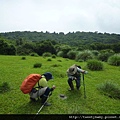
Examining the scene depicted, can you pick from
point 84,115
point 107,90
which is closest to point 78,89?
point 107,90

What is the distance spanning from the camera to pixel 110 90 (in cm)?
838

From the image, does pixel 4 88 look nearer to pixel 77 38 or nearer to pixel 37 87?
pixel 37 87

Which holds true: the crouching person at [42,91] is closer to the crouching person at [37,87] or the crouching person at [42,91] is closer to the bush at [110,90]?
the crouching person at [37,87]

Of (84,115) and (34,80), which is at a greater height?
(34,80)

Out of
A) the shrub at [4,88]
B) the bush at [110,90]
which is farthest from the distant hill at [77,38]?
the shrub at [4,88]

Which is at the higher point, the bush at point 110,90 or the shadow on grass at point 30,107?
the shadow on grass at point 30,107

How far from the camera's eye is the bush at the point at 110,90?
26.0 feet

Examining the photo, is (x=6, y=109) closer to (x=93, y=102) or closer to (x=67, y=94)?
(x=67, y=94)

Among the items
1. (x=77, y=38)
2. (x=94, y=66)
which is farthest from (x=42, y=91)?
(x=77, y=38)

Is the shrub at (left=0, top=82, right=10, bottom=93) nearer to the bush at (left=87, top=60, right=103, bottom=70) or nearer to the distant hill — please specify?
the bush at (left=87, top=60, right=103, bottom=70)

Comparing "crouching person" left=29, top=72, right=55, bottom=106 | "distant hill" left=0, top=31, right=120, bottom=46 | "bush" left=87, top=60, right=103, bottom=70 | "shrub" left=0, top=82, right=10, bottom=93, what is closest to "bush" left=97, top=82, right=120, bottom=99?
"crouching person" left=29, top=72, right=55, bottom=106

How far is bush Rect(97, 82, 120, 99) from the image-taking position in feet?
26.0

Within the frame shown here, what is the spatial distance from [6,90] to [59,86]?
276 cm

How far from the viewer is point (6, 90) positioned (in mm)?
7801
